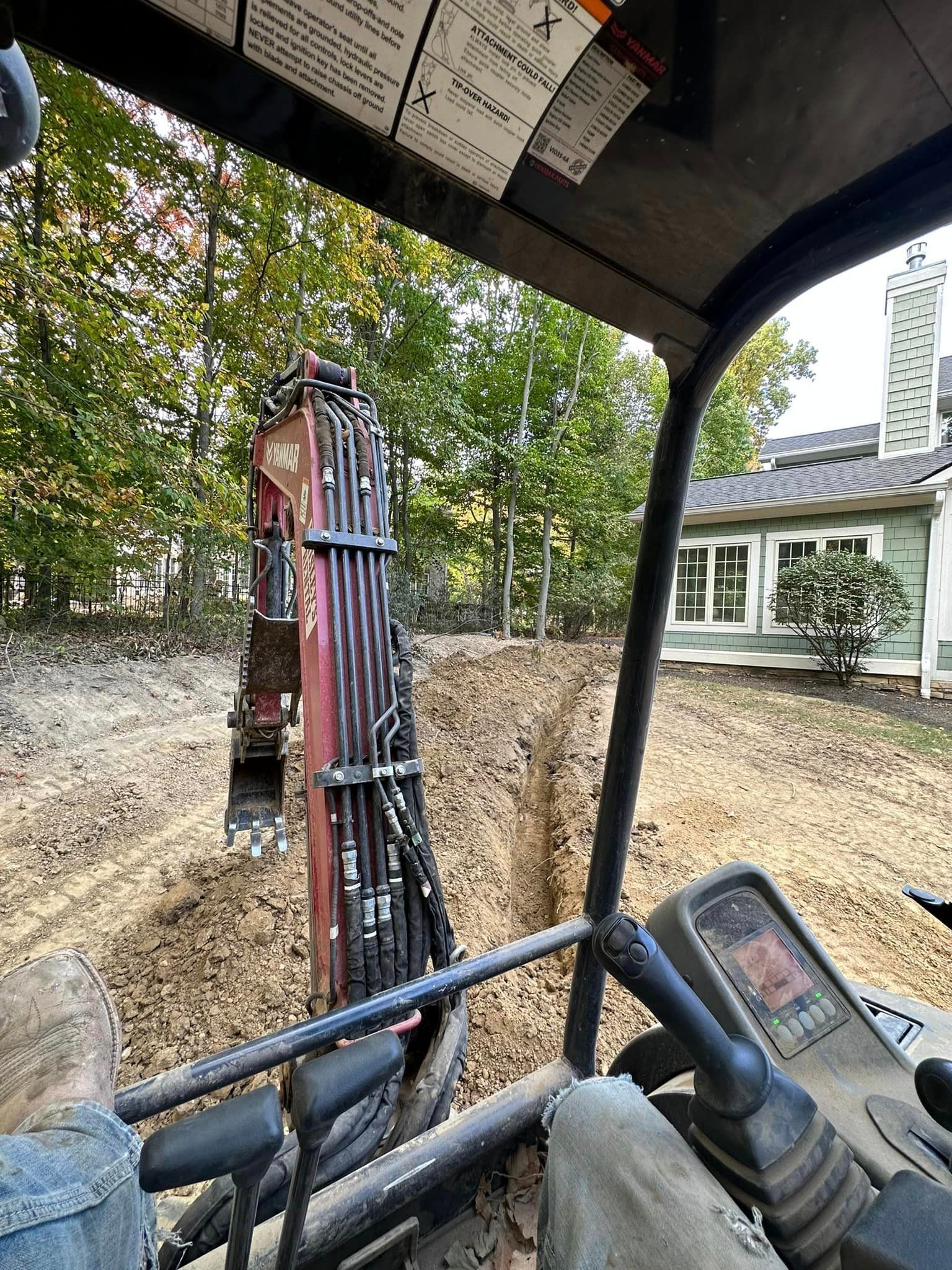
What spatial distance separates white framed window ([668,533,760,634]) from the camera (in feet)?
30.2

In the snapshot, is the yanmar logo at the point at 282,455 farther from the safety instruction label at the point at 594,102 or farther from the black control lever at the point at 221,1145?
the black control lever at the point at 221,1145

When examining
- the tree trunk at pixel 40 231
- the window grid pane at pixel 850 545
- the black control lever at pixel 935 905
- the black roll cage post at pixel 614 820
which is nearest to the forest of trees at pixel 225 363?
the tree trunk at pixel 40 231

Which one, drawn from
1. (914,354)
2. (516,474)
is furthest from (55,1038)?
(516,474)

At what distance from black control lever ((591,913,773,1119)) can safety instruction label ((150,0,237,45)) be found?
1090 millimetres

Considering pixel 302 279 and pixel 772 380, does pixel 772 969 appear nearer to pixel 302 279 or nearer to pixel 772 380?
pixel 302 279

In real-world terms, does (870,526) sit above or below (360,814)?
above

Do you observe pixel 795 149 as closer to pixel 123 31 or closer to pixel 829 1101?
pixel 123 31

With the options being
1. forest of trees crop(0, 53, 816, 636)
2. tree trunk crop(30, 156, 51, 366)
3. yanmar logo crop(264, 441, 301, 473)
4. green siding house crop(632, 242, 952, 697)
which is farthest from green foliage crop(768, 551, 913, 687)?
tree trunk crop(30, 156, 51, 366)

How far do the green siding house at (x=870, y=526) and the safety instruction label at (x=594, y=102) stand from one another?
6790 mm

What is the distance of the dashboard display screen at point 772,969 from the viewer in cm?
97

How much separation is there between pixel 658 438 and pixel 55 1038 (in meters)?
1.52

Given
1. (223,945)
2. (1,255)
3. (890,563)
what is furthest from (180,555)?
(890,563)

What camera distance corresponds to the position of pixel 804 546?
8727 mm

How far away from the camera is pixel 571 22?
55cm
